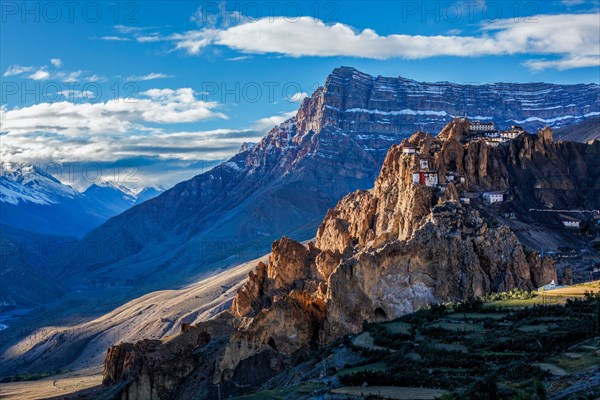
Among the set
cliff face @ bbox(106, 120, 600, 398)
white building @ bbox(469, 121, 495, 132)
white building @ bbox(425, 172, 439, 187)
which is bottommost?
cliff face @ bbox(106, 120, 600, 398)

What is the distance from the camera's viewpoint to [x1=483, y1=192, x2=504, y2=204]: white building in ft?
440

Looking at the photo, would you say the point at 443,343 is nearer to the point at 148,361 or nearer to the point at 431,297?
the point at 431,297

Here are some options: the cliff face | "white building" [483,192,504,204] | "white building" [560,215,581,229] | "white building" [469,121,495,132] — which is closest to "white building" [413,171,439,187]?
the cliff face

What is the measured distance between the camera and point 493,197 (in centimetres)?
13500

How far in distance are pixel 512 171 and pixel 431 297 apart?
57.4 metres

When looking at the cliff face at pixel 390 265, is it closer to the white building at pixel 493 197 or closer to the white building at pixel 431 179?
the white building at pixel 493 197

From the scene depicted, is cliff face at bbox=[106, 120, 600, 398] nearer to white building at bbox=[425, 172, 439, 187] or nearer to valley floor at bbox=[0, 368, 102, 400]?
white building at bbox=[425, 172, 439, 187]

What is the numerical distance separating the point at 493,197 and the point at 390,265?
4219cm

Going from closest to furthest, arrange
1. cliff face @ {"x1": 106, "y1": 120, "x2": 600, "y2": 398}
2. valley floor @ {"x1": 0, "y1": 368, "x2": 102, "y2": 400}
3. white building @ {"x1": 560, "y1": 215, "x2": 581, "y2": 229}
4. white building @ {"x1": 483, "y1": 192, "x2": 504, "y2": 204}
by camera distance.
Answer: cliff face @ {"x1": 106, "y1": 120, "x2": 600, "y2": 398}, valley floor @ {"x1": 0, "y1": 368, "x2": 102, "y2": 400}, white building @ {"x1": 483, "y1": 192, "x2": 504, "y2": 204}, white building @ {"x1": 560, "y1": 215, "x2": 581, "y2": 229}

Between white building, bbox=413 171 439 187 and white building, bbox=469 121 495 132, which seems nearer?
white building, bbox=413 171 439 187

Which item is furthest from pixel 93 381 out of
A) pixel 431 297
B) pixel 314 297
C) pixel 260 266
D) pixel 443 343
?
pixel 443 343

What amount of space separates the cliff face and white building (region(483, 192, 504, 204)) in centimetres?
224

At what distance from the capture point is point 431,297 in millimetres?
96312

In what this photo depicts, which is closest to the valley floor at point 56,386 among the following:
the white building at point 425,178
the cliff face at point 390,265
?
the cliff face at point 390,265
